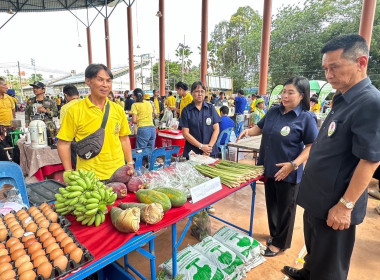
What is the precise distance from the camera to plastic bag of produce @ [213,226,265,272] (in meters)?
2.44

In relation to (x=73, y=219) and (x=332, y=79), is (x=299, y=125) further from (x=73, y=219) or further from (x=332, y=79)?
(x=73, y=219)

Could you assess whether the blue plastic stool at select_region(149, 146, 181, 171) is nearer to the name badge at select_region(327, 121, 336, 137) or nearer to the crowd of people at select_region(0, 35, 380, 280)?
the crowd of people at select_region(0, 35, 380, 280)

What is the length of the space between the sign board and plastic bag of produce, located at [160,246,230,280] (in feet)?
2.43

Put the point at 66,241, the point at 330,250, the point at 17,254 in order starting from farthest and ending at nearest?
the point at 330,250
the point at 66,241
the point at 17,254

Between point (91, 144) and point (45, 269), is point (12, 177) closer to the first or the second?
point (91, 144)

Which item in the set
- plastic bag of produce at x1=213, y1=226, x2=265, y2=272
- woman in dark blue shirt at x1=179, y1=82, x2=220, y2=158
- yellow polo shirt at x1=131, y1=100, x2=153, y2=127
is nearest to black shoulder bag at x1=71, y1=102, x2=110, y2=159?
woman in dark blue shirt at x1=179, y1=82, x2=220, y2=158

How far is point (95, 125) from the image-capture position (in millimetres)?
2219

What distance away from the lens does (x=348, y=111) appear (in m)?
1.53

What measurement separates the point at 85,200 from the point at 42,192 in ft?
3.60

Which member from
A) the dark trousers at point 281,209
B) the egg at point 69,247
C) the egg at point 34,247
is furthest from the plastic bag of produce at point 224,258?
the egg at point 34,247

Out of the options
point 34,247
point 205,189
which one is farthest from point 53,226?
point 205,189

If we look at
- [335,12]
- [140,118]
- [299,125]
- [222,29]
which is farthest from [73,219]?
[222,29]

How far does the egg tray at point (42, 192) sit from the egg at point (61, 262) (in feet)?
3.27

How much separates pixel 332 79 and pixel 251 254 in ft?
6.23
